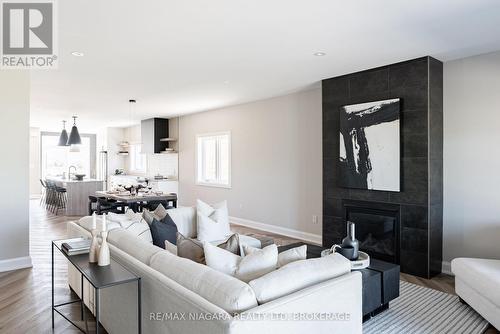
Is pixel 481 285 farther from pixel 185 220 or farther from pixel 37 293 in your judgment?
pixel 37 293

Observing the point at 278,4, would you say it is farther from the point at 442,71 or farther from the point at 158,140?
the point at 158,140

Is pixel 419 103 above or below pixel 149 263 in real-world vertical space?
above

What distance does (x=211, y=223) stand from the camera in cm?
373

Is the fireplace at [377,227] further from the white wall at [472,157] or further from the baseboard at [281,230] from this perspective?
the baseboard at [281,230]

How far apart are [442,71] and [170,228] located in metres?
3.63

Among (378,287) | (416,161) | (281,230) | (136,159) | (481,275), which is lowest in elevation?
(281,230)

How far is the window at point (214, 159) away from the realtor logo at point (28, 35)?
3926 mm

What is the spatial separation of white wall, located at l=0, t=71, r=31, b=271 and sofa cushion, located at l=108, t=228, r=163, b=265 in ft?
7.40

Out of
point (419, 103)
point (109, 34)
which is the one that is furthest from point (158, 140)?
point (419, 103)

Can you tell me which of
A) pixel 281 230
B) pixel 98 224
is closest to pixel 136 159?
pixel 281 230

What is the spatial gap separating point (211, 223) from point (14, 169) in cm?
258

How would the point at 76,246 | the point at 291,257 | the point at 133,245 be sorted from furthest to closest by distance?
the point at 76,246, the point at 133,245, the point at 291,257

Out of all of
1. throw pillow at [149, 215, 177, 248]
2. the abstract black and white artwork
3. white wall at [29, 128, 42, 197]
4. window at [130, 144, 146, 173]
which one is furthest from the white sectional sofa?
white wall at [29, 128, 42, 197]

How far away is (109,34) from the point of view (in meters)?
3.06
